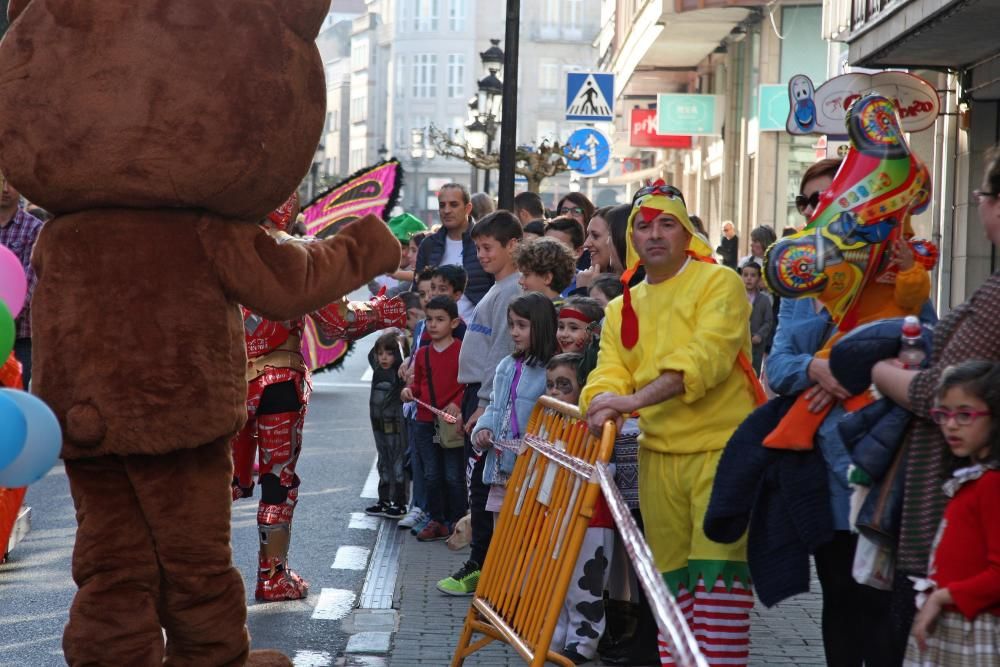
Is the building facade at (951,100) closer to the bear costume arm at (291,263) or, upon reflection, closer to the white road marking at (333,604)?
the white road marking at (333,604)

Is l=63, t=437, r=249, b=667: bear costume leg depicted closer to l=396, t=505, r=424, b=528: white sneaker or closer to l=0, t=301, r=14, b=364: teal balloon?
l=0, t=301, r=14, b=364: teal balloon

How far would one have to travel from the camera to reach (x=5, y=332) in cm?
452

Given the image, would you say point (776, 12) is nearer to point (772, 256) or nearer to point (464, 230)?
point (464, 230)

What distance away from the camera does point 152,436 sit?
5.11 m

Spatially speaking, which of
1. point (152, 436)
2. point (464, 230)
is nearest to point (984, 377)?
point (152, 436)

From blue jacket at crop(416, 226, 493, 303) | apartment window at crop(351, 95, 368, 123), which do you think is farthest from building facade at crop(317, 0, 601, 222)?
blue jacket at crop(416, 226, 493, 303)

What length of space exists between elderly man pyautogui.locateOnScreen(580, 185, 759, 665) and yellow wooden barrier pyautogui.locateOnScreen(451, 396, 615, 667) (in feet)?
0.74

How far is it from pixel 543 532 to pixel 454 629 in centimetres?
189

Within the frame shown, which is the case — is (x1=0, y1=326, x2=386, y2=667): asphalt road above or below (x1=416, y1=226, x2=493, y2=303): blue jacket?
below

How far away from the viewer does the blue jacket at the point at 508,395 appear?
718 cm

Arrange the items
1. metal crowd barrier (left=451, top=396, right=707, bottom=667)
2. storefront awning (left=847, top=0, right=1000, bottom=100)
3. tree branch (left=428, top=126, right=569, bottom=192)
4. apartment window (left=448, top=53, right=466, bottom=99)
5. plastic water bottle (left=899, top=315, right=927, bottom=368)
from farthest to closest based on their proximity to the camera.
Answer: apartment window (left=448, top=53, right=466, bottom=99), tree branch (left=428, top=126, right=569, bottom=192), storefront awning (left=847, top=0, right=1000, bottom=100), metal crowd barrier (left=451, top=396, right=707, bottom=667), plastic water bottle (left=899, top=315, right=927, bottom=368)

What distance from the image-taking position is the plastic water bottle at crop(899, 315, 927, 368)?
4.48 m

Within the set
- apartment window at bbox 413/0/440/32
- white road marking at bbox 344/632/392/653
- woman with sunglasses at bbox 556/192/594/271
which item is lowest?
white road marking at bbox 344/632/392/653

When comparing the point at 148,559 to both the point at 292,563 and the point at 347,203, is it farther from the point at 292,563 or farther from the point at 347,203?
the point at 347,203
